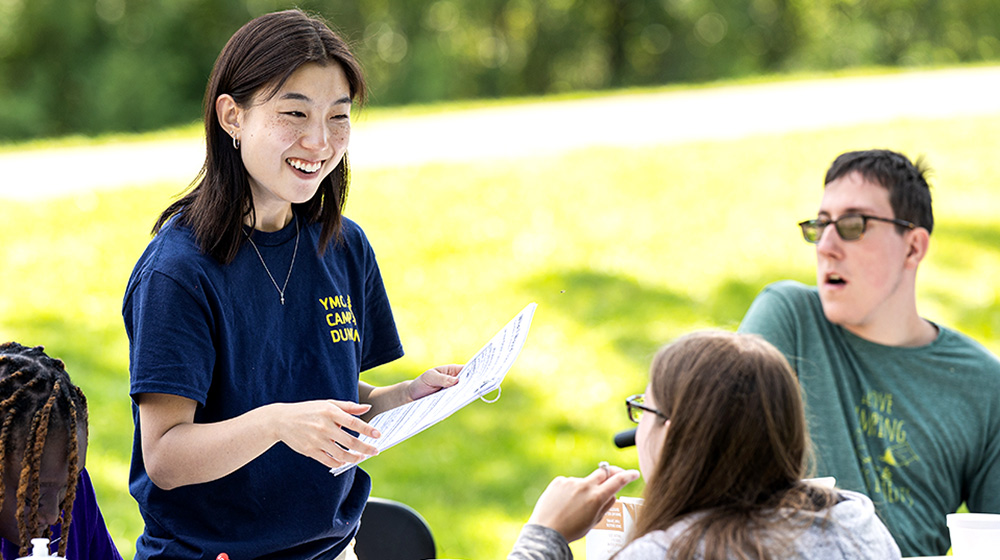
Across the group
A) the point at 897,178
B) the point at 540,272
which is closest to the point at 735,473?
the point at 897,178

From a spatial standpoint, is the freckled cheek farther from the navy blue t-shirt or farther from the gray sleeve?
the gray sleeve

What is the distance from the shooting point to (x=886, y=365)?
2.95 metres

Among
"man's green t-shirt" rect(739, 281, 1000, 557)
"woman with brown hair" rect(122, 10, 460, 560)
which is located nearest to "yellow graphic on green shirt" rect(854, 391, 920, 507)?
"man's green t-shirt" rect(739, 281, 1000, 557)

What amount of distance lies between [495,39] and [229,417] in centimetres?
2324

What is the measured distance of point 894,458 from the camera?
9.19 feet

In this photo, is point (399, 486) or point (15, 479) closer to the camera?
point (15, 479)

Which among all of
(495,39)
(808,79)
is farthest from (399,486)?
(495,39)

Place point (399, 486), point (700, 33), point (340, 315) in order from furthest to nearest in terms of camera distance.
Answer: point (700, 33) → point (399, 486) → point (340, 315)

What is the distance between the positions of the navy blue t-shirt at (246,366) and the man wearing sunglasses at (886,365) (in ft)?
4.54

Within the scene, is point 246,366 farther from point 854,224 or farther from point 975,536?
point 854,224

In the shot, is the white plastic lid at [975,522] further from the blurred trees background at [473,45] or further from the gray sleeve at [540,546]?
the blurred trees background at [473,45]

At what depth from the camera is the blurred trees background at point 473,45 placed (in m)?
20.1

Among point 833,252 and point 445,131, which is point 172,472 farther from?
point 445,131

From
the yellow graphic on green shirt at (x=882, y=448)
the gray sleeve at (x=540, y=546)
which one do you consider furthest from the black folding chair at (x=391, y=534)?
the yellow graphic on green shirt at (x=882, y=448)
